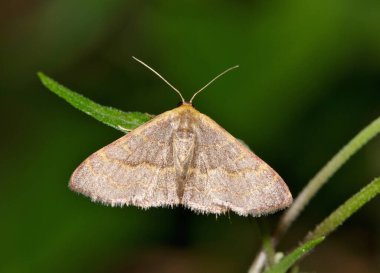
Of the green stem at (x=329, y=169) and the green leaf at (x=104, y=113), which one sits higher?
the green stem at (x=329, y=169)

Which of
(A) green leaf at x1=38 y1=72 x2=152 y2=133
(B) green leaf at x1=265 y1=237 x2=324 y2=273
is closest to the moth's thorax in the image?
(A) green leaf at x1=38 y1=72 x2=152 y2=133

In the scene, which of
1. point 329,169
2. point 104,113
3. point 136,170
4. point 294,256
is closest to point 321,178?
point 329,169

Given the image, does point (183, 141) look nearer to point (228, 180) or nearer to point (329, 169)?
point (228, 180)

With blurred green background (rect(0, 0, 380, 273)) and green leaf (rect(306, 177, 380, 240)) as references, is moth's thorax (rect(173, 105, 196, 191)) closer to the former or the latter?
green leaf (rect(306, 177, 380, 240))

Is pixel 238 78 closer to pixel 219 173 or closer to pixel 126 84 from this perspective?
pixel 126 84

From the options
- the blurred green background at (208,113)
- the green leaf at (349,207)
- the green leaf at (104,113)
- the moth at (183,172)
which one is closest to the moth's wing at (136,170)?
the moth at (183,172)

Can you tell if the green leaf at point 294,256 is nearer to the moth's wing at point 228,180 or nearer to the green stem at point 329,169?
the moth's wing at point 228,180

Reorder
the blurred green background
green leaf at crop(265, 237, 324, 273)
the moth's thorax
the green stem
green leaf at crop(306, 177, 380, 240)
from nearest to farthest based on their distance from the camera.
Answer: green leaf at crop(265, 237, 324, 273)
green leaf at crop(306, 177, 380, 240)
the green stem
the moth's thorax
the blurred green background
